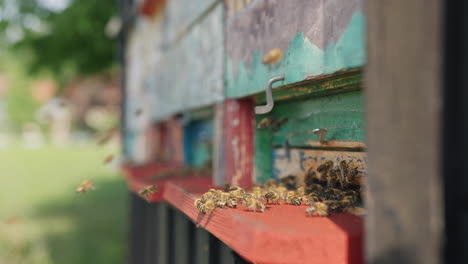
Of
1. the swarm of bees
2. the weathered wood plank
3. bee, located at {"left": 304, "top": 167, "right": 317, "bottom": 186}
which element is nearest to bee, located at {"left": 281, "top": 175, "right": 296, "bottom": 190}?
bee, located at {"left": 304, "top": 167, "right": 317, "bottom": 186}

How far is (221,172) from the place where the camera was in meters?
2.82

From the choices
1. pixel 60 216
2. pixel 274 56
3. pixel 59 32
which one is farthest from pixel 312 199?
pixel 60 216

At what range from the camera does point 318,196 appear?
5.80 feet

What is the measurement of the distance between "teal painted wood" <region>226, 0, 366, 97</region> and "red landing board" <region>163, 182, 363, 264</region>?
56 centimetres

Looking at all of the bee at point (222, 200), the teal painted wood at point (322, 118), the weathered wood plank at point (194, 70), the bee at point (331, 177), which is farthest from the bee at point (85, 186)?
the bee at point (331, 177)

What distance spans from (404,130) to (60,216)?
437 inches

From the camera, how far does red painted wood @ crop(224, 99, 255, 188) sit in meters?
2.54

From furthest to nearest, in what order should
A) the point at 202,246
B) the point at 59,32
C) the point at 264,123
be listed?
the point at 59,32
the point at 202,246
the point at 264,123

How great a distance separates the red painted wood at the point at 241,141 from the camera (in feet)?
8.32

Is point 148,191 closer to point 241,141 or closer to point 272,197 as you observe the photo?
point 241,141

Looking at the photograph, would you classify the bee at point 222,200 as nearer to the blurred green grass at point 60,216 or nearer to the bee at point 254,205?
the bee at point 254,205

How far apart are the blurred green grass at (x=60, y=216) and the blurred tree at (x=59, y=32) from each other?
3362mm

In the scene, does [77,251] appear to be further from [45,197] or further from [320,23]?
[320,23]

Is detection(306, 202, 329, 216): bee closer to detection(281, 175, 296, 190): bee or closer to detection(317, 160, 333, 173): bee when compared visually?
detection(317, 160, 333, 173): bee
